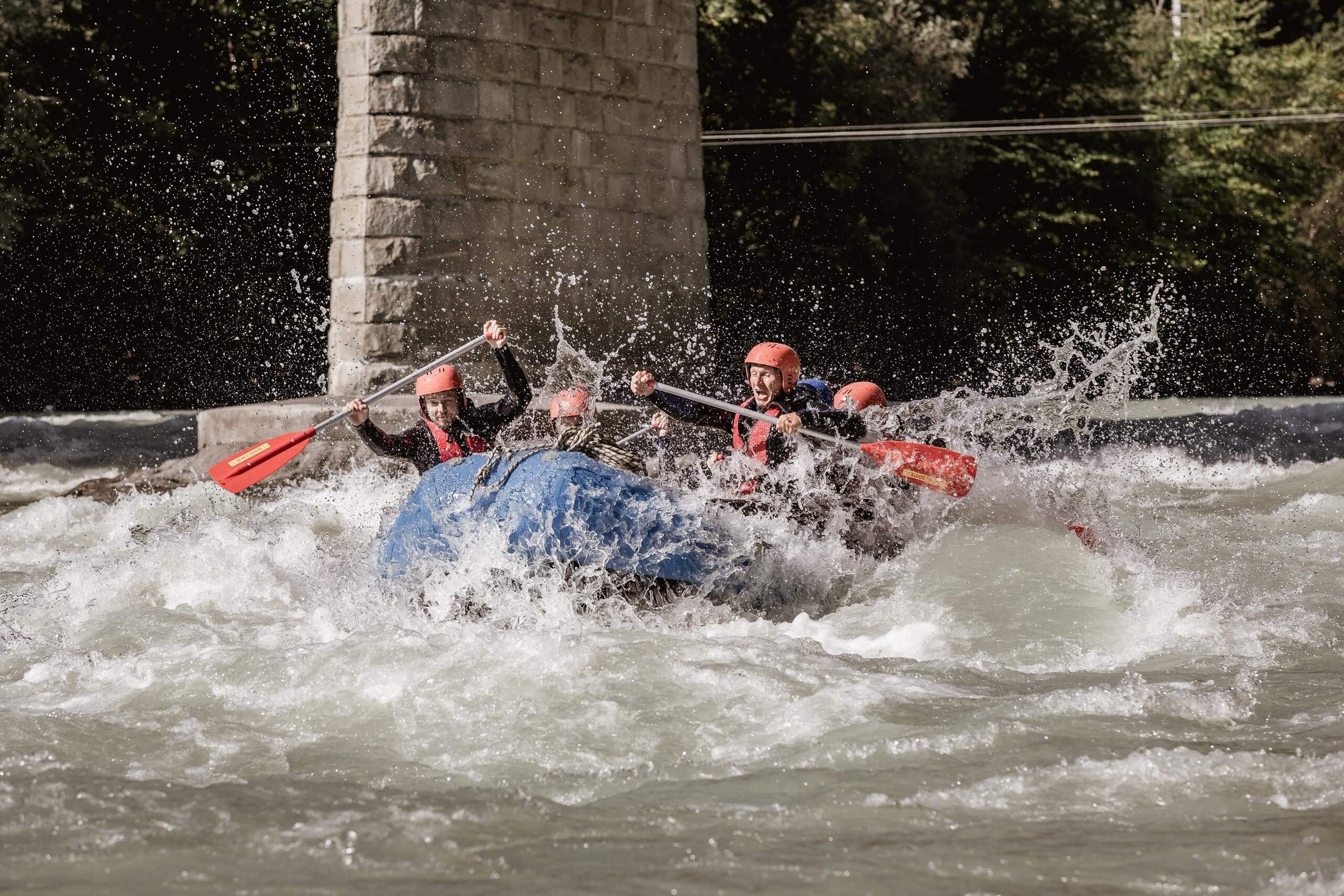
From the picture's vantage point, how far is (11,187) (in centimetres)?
1477

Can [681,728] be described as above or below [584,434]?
below

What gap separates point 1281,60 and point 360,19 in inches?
818

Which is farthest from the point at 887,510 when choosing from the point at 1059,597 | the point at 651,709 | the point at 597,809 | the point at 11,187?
the point at 11,187

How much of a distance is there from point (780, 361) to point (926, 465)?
0.89 meters

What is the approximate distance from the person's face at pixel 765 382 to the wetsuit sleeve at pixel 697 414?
10.2 inches

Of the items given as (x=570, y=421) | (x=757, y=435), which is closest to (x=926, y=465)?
(x=757, y=435)

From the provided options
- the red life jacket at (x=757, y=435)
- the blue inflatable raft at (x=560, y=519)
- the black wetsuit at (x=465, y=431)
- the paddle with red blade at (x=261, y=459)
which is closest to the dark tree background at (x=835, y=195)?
the paddle with red blade at (x=261, y=459)

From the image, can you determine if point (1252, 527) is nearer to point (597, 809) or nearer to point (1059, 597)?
point (1059, 597)

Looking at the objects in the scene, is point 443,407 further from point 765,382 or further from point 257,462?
point 765,382

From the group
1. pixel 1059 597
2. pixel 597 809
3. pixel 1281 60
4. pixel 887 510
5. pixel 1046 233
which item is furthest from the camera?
pixel 1281 60

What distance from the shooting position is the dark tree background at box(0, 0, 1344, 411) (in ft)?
52.6

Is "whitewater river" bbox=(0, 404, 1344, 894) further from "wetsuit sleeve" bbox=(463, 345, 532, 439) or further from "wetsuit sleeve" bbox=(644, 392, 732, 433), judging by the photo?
"wetsuit sleeve" bbox=(644, 392, 732, 433)

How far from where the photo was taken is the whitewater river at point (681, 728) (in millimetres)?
3385

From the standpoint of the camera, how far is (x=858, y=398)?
7684 millimetres
